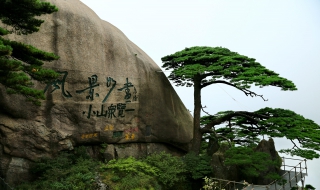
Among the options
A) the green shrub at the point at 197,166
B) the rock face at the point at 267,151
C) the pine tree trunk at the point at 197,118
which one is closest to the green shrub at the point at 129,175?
the green shrub at the point at 197,166

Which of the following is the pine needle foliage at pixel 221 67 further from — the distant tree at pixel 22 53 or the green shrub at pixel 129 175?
the distant tree at pixel 22 53

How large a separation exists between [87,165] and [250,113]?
7.22 m

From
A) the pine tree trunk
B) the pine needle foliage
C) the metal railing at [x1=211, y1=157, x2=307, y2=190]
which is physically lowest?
the metal railing at [x1=211, y1=157, x2=307, y2=190]

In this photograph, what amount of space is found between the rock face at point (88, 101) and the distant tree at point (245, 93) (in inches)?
50.1

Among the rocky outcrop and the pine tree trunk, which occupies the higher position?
the pine tree trunk

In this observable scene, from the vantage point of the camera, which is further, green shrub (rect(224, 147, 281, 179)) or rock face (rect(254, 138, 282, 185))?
rock face (rect(254, 138, 282, 185))

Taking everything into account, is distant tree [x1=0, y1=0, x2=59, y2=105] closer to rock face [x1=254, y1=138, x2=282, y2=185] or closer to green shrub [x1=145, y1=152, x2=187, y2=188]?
green shrub [x1=145, y1=152, x2=187, y2=188]

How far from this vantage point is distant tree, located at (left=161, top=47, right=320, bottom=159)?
1117 cm

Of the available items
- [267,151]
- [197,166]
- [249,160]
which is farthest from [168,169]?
[267,151]

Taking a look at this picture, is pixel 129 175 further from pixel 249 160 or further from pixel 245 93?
pixel 245 93

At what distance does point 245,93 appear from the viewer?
13859 mm

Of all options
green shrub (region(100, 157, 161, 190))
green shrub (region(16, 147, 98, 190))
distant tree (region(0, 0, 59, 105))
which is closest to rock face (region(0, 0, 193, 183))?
green shrub (region(16, 147, 98, 190))

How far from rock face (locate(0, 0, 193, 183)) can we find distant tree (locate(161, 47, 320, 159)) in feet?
4.17

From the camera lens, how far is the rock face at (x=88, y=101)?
34.2 feet
